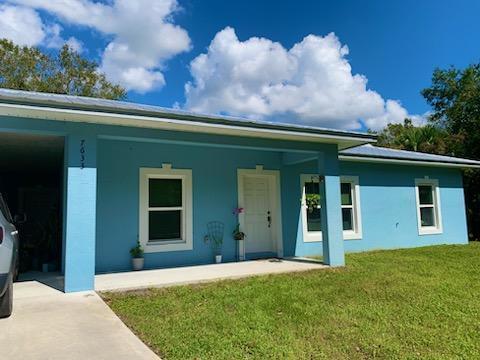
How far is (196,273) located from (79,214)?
271 centimetres

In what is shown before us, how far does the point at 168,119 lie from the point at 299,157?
4.35 metres

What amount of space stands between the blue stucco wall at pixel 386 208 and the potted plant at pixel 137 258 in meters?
4.03

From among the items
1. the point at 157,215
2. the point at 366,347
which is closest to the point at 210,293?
the point at 366,347

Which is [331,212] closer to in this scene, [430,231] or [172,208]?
[172,208]

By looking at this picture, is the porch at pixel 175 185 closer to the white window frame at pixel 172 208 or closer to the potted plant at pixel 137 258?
the white window frame at pixel 172 208

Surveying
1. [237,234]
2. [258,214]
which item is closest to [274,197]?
[258,214]

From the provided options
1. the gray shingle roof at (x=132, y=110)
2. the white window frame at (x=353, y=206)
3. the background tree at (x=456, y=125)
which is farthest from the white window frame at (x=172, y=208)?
the background tree at (x=456, y=125)

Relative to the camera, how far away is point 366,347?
3688 mm

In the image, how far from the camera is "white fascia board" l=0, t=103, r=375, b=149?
17.9ft

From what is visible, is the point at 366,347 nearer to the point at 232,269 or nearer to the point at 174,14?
the point at 232,269

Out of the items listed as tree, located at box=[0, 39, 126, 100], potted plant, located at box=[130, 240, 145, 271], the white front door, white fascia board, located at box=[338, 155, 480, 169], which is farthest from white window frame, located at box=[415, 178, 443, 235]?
tree, located at box=[0, 39, 126, 100]

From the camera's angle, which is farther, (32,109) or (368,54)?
(368,54)

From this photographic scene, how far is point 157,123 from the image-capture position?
6.34m

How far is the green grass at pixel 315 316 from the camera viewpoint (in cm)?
362
